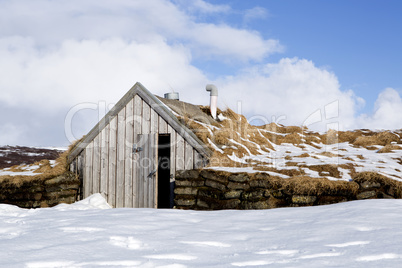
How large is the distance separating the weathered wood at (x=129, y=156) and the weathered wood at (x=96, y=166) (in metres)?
0.90

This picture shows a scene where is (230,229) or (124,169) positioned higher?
(124,169)

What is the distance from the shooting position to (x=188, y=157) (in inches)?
438

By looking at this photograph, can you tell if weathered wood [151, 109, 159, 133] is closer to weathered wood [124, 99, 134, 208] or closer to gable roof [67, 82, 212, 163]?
gable roof [67, 82, 212, 163]

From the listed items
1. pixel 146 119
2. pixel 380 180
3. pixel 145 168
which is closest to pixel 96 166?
pixel 145 168

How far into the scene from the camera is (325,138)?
13305 mm

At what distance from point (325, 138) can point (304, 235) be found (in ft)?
27.3

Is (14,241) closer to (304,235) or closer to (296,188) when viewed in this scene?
(304,235)

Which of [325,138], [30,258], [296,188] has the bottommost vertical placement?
[30,258]

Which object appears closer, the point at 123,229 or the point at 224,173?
the point at 123,229

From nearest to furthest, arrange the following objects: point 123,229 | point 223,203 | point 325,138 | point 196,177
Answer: point 123,229 → point 223,203 → point 196,177 → point 325,138

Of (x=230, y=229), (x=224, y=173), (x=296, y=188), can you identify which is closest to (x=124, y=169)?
(x=224, y=173)

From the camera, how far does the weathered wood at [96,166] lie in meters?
12.1

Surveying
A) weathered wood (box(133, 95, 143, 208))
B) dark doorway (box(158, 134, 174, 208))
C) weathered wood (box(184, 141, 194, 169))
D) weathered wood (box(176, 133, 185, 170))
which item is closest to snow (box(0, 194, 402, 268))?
weathered wood (box(184, 141, 194, 169))

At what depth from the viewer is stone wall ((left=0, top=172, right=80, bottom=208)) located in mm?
11484
